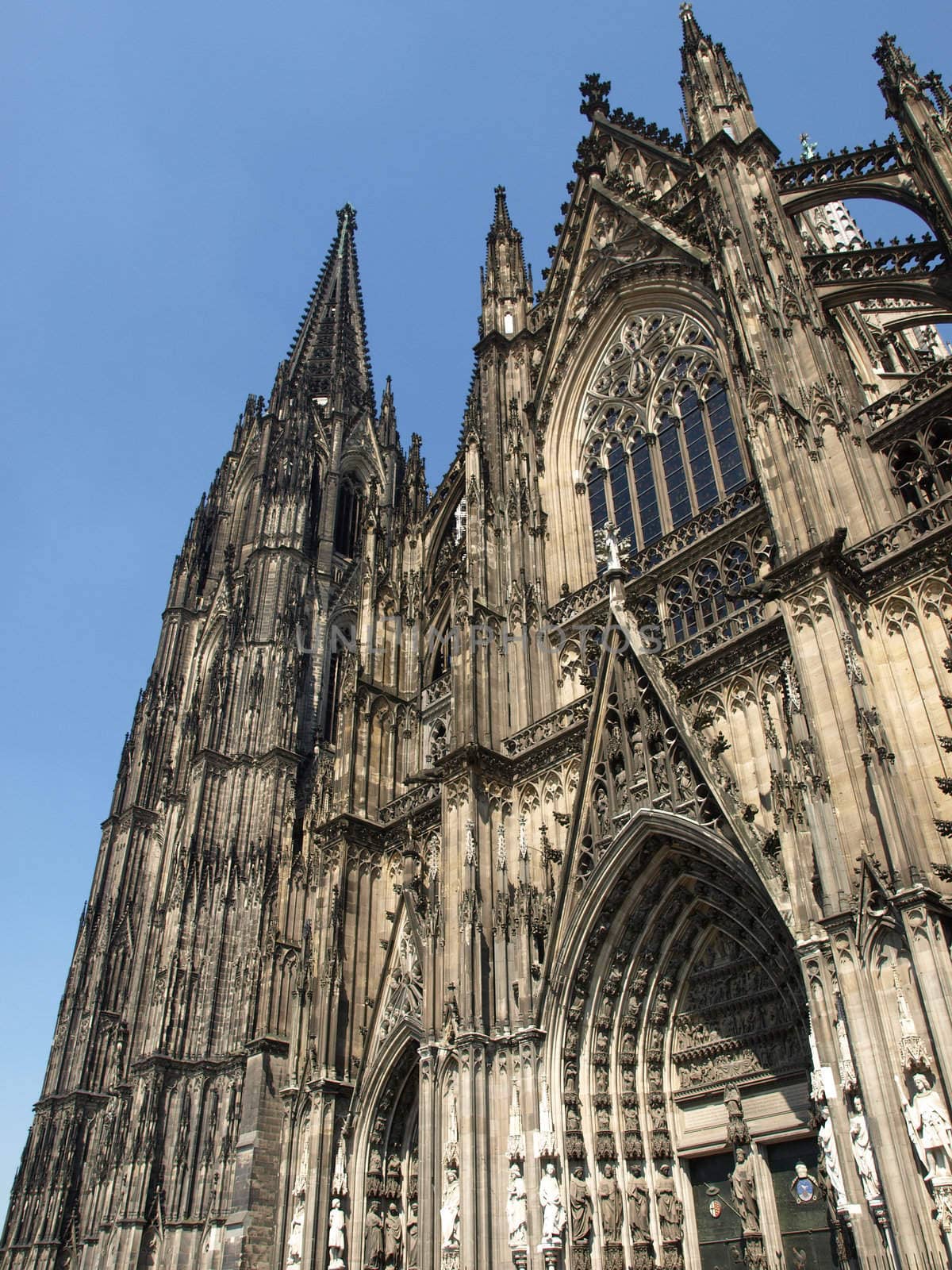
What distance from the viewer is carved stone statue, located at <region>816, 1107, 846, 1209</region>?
927 centimetres

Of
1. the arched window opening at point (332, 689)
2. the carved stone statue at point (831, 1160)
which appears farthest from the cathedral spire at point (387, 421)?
the carved stone statue at point (831, 1160)

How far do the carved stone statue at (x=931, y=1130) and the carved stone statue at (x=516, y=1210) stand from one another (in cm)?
518

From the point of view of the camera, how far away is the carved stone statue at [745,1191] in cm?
1190

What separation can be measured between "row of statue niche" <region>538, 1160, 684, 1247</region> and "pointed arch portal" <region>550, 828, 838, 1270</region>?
2 cm

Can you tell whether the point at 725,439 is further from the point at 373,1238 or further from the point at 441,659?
the point at 373,1238

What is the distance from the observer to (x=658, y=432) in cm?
1881

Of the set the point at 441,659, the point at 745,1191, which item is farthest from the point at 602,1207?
the point at 441,659

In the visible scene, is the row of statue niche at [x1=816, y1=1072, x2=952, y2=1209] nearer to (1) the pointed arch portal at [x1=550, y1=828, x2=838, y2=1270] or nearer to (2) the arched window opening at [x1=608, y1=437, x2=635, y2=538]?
(1) the pointed arch portal at [x1=550, y1=828, x2=838, y2=1270]

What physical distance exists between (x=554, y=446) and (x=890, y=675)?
1064 cm

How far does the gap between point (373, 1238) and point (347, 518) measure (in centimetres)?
3772

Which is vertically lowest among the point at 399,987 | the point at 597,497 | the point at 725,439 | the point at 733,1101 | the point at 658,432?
the point at 733,1101

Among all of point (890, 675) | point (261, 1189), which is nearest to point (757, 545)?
point (890, 675)

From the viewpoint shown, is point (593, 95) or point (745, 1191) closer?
point (745, 1191)

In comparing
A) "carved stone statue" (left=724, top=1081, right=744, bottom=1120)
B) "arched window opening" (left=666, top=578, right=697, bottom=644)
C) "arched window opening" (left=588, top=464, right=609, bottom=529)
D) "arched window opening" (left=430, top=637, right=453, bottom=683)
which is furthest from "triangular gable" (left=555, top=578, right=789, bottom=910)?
"arched window opening" (left=430, top=637, right=453, bottom=683)
